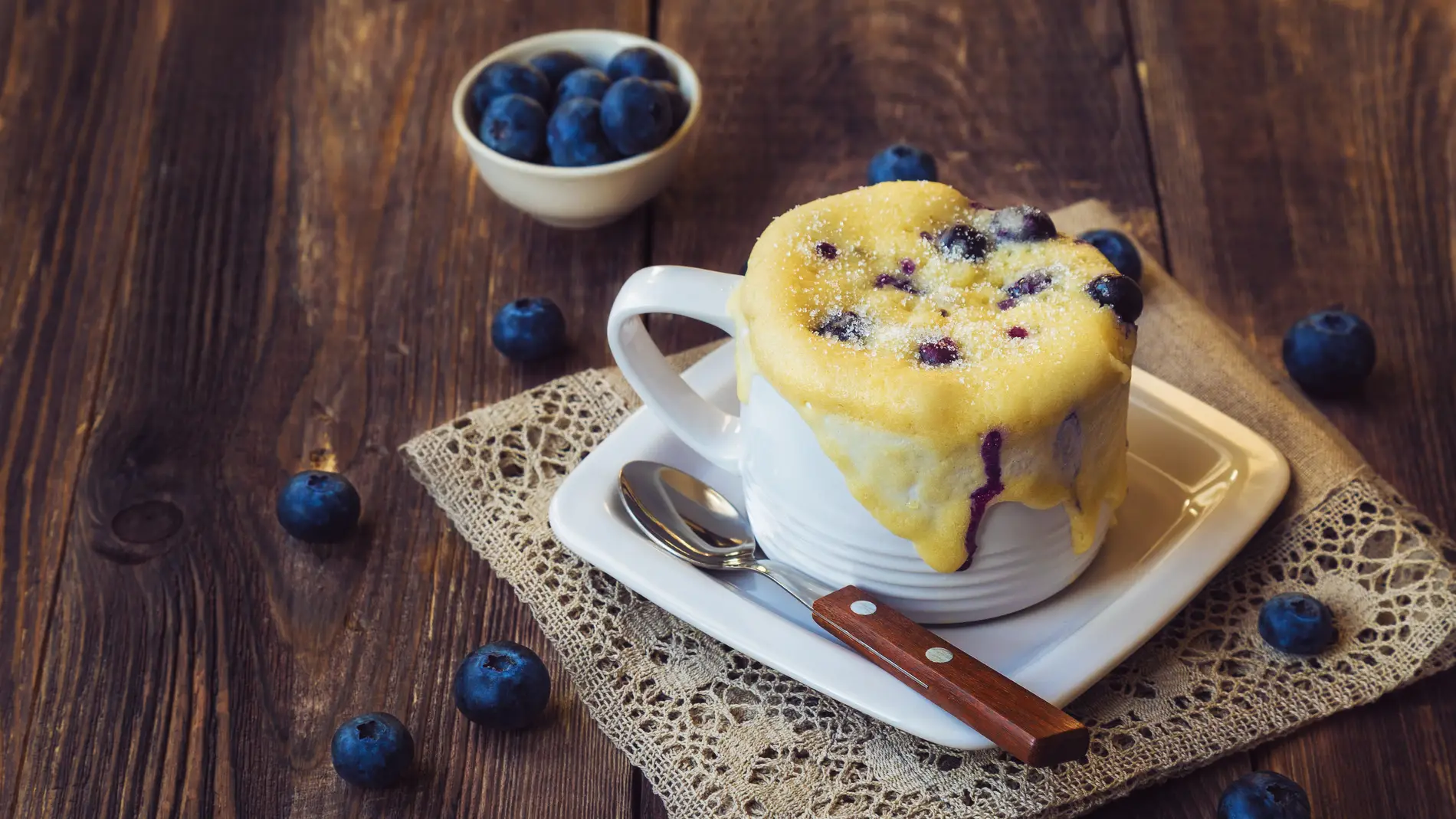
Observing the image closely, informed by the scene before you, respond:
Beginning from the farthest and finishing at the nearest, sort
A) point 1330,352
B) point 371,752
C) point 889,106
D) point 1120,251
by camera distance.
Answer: point 889,106 < point 1120,251 < point 1330,352 < point 371,752

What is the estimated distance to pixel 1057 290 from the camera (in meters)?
1.19

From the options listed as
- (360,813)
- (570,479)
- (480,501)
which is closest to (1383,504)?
(570,479)

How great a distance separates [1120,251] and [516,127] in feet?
2.45

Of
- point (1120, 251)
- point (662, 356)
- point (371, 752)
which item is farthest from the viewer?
point (1120, 251)

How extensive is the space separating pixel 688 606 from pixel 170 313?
86 cm

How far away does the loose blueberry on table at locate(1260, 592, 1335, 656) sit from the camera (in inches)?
49.3

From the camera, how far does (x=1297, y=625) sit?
1.25m

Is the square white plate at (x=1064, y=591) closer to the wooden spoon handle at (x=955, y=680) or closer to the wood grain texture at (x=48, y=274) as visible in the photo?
the wooden spoon handle at (x=955, y=680)

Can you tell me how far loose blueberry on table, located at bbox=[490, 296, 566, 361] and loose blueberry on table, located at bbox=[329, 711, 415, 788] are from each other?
54cm

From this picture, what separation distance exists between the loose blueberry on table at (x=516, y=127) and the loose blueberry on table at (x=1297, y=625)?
39.8 inches

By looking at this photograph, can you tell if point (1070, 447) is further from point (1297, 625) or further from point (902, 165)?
point (902, 165)

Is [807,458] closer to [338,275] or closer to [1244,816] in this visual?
[1244,816]

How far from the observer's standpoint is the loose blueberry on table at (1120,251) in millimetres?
1646

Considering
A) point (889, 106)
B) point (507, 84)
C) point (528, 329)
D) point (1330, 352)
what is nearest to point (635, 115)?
point (507, 84)
